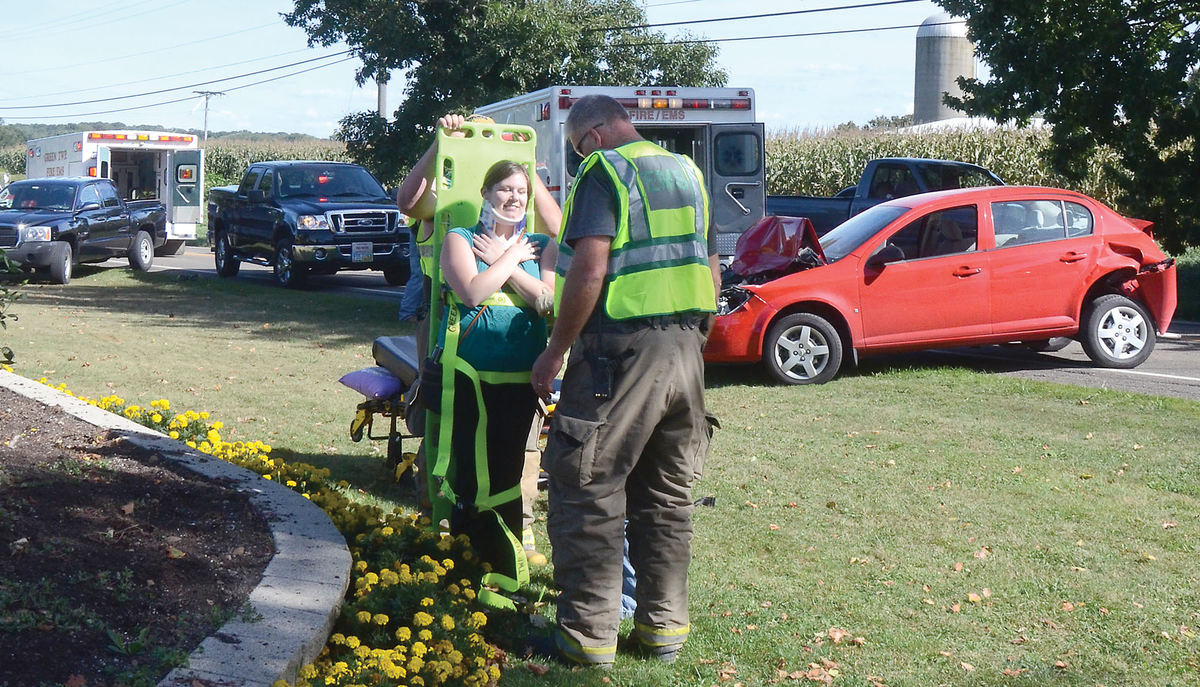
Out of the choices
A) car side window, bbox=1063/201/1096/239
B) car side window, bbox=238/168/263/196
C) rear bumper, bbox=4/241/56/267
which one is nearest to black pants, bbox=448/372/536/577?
car side window, bbox=1063/201/1096/239

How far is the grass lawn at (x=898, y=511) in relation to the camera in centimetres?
426

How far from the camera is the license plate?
57.1 ft

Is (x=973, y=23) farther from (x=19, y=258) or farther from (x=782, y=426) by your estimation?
(x=19, y=258)

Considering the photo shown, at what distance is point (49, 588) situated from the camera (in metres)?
3.62

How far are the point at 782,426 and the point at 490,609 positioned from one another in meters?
4.21

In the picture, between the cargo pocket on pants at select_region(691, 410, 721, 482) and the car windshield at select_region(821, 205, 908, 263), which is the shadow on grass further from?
the cargo pocket on pants at select_region(691, 410, 721, 482)

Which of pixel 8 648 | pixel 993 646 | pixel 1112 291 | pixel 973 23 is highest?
pixel 973 23

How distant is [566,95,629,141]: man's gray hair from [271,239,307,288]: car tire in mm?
14029

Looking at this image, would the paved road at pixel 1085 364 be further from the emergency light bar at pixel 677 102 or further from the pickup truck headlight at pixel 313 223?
the pickup truck headlight at pixel 313 223

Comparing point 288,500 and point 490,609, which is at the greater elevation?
point 288,500

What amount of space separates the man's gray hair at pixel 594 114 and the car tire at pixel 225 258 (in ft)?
56.5

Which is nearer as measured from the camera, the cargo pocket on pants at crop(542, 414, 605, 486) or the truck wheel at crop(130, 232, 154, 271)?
the cargo pocket on pants at crop(542, 414, 605, 486)

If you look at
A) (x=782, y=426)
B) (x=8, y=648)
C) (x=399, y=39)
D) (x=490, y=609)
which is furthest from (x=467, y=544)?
(x=399, y=39)

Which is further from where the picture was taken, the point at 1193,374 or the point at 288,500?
the point at 1193,374
